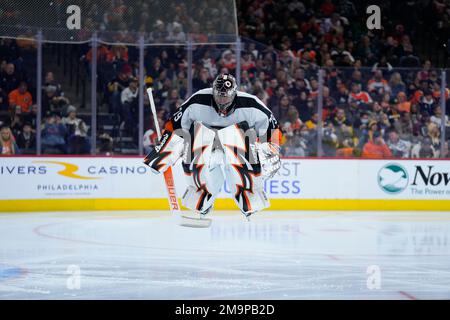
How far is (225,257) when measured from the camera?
25.5 ft

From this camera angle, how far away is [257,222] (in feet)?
37.8

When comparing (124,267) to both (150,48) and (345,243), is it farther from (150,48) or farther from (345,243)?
(150,48)

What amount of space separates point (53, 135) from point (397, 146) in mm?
5309

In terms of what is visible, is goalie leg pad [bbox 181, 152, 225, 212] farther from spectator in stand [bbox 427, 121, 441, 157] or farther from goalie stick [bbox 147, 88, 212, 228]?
spectator in stand [bbox 427, 121, 441, 157]

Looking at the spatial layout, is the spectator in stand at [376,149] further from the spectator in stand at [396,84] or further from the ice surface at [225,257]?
the ice surface at [225,257]

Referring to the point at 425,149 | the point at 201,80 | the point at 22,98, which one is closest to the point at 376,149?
the point at 425,149

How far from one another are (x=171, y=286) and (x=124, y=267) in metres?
1.09

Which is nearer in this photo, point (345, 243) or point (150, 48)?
point (345, 243)

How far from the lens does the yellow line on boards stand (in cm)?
1279

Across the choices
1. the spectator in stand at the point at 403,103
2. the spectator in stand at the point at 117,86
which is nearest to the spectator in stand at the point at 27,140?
the spectator in stand at the point at 117,86

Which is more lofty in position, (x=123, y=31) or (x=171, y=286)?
(x=123, y=31)

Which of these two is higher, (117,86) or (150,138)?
(117,86)

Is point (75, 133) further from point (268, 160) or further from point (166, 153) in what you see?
point (268, 160)

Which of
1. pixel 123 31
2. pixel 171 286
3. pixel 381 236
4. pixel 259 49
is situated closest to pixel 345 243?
pixel 381 236
